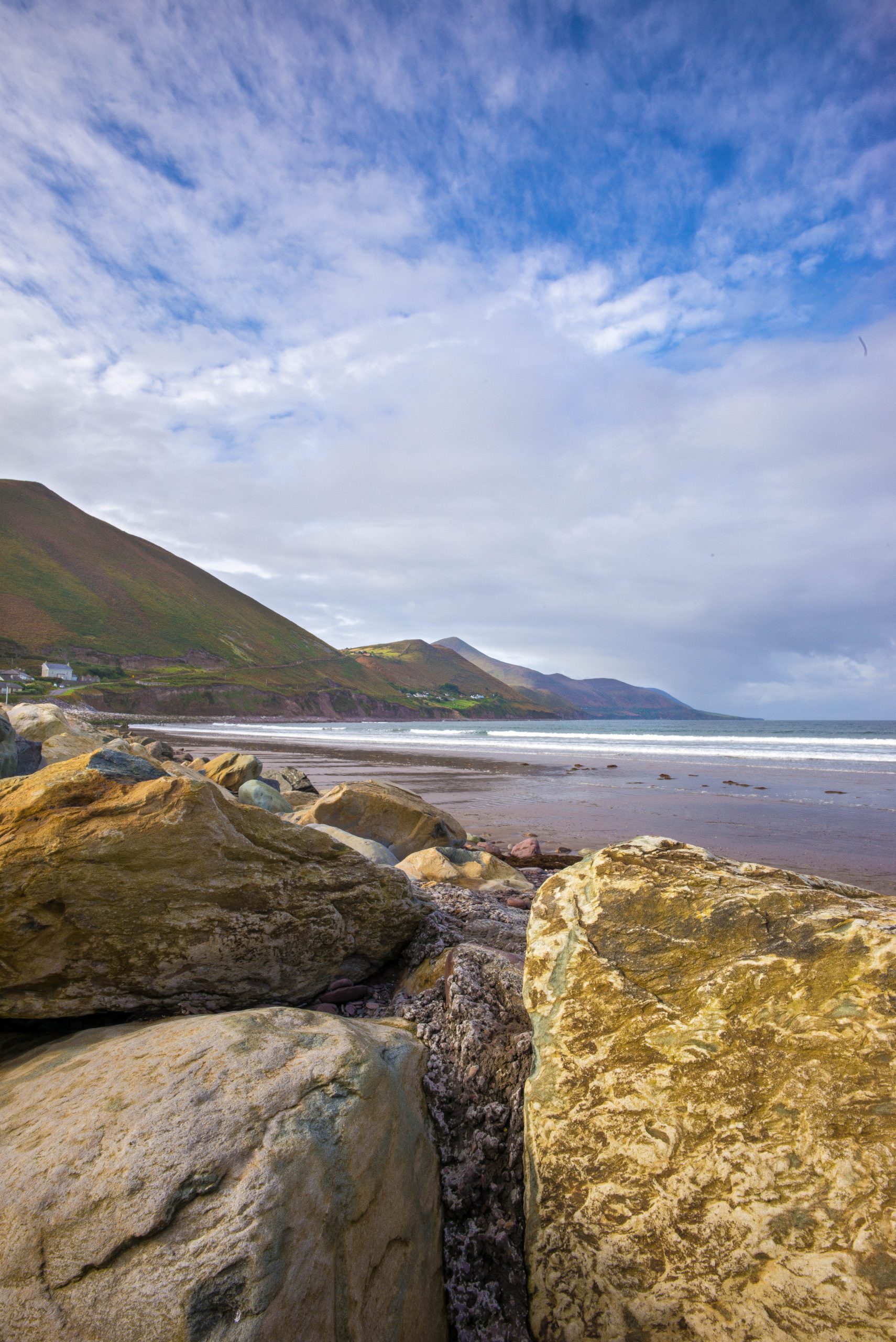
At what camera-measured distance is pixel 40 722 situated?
13.3m

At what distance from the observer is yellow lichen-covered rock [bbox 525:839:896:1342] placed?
1967 mm

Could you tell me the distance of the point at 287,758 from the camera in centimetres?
3047

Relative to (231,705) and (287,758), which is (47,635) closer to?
(231,705)

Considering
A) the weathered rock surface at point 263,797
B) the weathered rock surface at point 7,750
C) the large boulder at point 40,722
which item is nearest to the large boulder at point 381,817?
the weathered rock surface at point 263,797

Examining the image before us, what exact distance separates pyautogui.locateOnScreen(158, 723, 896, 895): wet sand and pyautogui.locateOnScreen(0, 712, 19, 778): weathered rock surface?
8.47 metres

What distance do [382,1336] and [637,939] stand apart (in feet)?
5.03

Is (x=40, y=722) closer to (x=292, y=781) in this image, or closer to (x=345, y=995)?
(x=292, y=781)

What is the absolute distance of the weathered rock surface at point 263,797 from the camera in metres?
9.12

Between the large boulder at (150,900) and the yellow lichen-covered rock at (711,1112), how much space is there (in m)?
1.42

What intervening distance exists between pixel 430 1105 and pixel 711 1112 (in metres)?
1.17

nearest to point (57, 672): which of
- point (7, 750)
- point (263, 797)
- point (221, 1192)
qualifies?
point (263, 797)

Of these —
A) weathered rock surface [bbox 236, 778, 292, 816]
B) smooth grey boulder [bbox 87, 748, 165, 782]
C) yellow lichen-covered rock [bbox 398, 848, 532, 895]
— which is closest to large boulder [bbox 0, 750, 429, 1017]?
smooth grey boulder [bbox 87, 748, 165, 782]

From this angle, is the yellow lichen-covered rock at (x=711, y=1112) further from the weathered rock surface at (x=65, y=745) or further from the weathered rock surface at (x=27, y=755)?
the weathered rock surface at (x=65, y=745)

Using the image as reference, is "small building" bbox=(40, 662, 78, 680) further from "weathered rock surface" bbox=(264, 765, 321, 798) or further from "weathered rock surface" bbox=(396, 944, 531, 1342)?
"weathered rock surface" bbox=(396, 944, 531, 1342)
